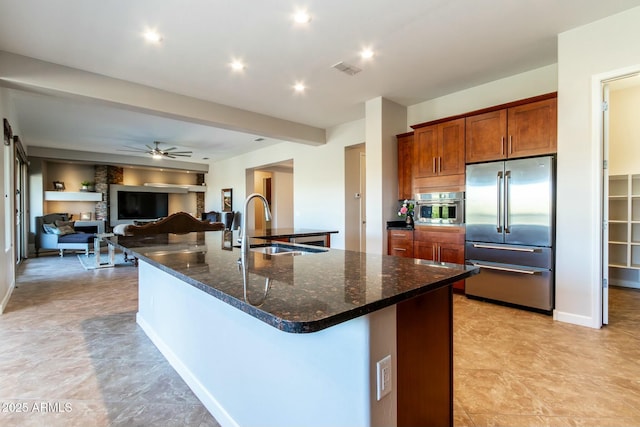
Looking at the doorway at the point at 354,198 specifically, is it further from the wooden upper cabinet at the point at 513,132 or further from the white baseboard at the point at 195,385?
the white baseboard at the point at 195,385

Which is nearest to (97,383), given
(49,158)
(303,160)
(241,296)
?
(241,296)

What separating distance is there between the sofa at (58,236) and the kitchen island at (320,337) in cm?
691

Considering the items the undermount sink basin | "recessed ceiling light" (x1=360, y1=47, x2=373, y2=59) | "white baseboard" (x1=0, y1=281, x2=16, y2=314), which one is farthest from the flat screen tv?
"recessed ceiling light" (x1=360, y1=47, x2=373, y2=59)

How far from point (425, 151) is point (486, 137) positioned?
791 mm

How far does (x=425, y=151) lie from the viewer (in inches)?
164

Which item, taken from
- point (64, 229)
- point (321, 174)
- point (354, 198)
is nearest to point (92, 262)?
point (64, 229)

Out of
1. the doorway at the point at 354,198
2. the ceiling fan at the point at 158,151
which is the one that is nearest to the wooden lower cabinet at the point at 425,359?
the doorway at the point at 354,198

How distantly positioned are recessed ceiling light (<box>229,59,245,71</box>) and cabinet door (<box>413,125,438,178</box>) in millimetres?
2442

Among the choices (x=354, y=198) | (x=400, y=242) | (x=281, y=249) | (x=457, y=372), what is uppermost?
(x=354, y=198)

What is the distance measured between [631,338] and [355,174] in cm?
445

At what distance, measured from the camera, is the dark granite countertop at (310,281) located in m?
0.82

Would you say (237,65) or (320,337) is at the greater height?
(237,65)

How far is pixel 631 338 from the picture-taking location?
8.32ft

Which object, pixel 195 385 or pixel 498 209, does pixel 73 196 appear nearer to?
pixel 195 385
